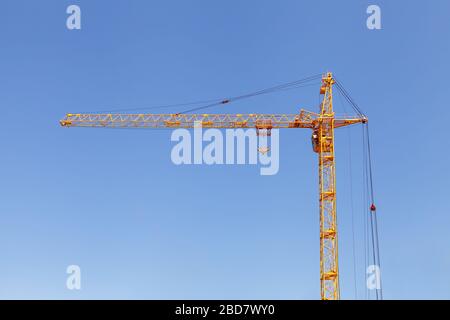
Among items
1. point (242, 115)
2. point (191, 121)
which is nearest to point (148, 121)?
point (191, 121)

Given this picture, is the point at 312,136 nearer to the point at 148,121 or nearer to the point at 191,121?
the point at 191,121

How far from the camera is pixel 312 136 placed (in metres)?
85.6
